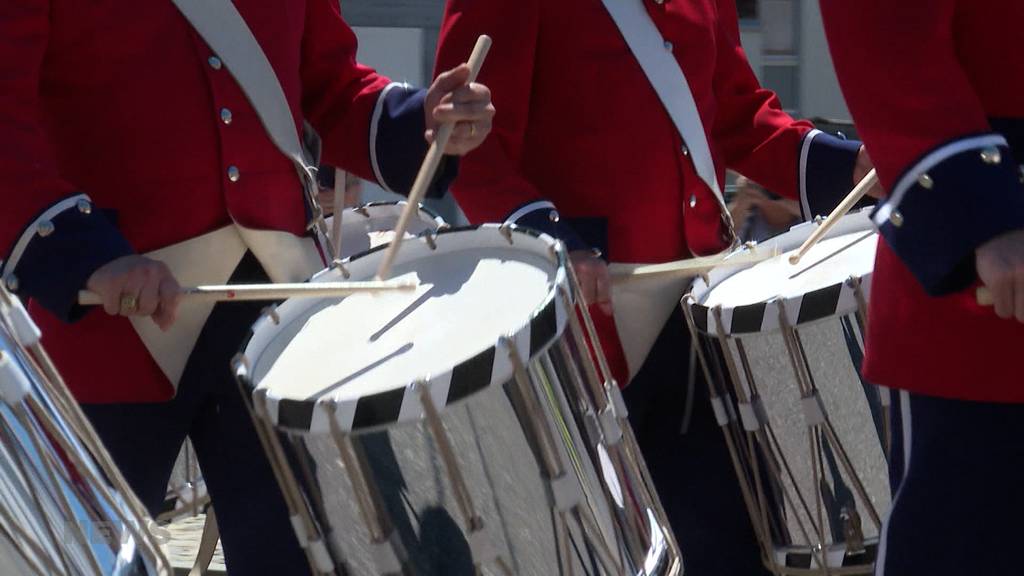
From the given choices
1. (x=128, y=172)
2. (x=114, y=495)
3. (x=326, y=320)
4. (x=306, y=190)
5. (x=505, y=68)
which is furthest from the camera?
(x=505, y=68)

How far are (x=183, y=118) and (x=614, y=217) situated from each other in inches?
32.0

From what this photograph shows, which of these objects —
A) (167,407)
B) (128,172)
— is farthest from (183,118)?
(167,407)

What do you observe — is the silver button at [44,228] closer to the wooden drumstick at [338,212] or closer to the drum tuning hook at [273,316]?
the drum tuning hook at [273,316]

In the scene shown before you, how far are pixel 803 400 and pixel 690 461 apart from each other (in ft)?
1.37

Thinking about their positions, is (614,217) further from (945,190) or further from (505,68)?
(945,190)

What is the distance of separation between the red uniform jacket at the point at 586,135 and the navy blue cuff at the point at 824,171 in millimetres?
256

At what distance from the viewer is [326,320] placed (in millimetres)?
2541

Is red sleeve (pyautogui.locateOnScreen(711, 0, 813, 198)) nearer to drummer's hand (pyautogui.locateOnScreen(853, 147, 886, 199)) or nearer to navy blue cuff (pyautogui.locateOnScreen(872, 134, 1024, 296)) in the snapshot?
drummer's hand (pyautogui.locateOnScreen(853, 147, 886, 199))

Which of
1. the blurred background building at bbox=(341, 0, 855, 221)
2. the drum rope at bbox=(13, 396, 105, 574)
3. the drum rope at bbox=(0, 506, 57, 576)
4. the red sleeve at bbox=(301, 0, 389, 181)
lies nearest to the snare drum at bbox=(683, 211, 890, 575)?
the red sleeve at bbox=(301, 0, 389, 181)

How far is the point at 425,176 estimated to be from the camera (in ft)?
8.94

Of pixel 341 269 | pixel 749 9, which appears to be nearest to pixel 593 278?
pixel 341 269

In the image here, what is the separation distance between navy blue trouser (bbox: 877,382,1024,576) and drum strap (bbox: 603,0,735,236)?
113 centimetres

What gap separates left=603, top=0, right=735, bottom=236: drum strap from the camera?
126 inches

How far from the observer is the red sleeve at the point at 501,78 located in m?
3.16
